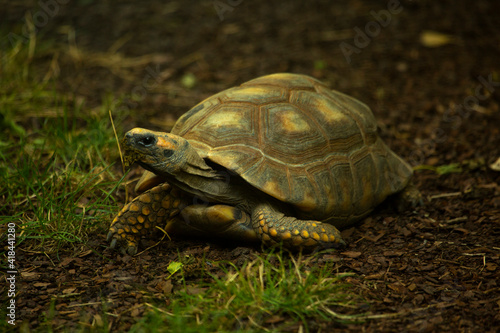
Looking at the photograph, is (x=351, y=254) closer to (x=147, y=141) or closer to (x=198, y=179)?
(x=198, y=179)

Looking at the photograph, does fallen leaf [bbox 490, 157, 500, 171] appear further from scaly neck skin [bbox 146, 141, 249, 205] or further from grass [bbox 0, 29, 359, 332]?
scaly neck skin [bbox 146, 141, 249, 205]

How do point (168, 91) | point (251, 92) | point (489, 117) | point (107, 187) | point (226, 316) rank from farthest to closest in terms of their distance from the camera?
point (168, 91) → point (489, 117) → point (107, 187) → point (251, 92) → point (226, 316)

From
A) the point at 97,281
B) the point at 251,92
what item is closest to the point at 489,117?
the point at 251,92

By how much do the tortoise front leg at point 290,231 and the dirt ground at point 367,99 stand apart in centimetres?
13

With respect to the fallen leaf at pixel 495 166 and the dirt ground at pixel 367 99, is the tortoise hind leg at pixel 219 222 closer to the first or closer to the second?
the dirt ground at pixel 367 99

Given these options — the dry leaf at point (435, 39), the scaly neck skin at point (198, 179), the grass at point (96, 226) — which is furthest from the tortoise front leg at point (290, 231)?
the dry leaf at point (435, 39)

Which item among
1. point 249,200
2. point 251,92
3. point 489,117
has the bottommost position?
point 489,117

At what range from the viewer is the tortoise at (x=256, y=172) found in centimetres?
316

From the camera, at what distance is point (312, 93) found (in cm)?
380

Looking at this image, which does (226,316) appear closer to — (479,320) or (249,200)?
(249,200)

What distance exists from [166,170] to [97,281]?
0.81 meters

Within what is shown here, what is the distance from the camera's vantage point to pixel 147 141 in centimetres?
305

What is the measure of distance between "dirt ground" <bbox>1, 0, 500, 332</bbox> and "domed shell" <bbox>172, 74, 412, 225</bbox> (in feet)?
1.18

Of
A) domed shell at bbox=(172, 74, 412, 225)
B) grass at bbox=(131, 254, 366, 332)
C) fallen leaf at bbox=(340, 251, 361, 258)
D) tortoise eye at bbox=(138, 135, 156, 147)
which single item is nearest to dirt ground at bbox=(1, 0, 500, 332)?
fallen leaf at bbox=(340, 251, 361, 258)
